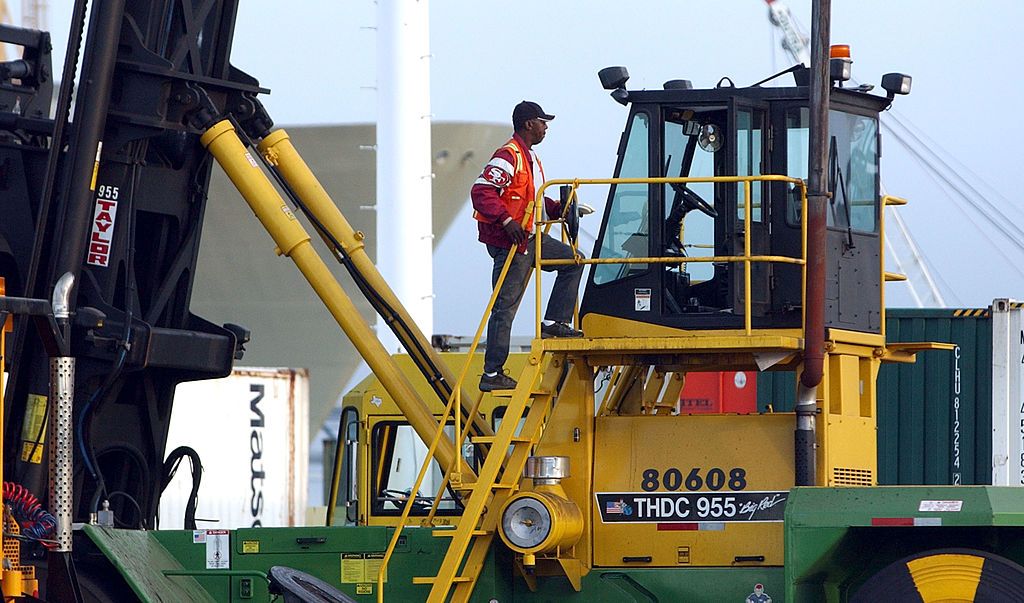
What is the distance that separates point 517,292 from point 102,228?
288cm

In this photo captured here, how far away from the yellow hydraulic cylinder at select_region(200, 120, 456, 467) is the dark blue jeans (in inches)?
33.3

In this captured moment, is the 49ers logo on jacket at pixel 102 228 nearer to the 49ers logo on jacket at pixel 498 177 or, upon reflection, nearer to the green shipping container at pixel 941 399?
the 49ers logo on jacket at pixel 498 177

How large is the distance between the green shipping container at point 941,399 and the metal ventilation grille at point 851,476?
25.5 feet

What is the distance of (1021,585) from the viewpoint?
28.6ft

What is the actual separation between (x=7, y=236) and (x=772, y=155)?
5.25m

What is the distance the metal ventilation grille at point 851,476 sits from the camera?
32.7ft

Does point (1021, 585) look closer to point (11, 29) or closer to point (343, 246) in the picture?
point (343, 246)

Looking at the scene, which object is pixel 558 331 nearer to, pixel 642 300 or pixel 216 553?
pixel 642 300

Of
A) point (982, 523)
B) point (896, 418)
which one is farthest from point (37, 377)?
point (896, 418)

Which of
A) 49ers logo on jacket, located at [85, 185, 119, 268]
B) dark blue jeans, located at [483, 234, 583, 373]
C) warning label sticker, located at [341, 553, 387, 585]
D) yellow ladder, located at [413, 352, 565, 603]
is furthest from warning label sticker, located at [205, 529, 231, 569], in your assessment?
dark blue jeans, located at [483, 234, 583, 373]

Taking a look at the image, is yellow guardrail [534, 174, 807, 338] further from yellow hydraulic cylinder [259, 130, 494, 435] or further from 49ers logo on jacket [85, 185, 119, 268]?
49ers logo on jacket [85, 185, 119, 268]

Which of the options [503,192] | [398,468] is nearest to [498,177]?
[503,192]

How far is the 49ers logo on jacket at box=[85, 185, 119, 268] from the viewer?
10672mm

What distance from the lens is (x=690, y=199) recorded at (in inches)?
401
